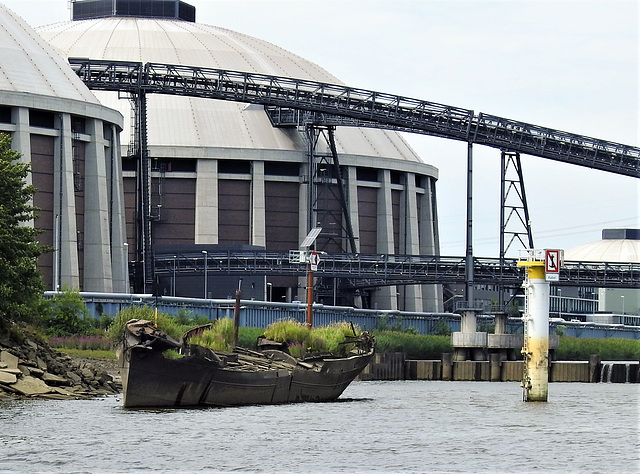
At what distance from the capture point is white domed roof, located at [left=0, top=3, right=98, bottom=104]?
13088 centimetres

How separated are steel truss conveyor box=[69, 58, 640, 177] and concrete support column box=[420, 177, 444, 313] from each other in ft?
106

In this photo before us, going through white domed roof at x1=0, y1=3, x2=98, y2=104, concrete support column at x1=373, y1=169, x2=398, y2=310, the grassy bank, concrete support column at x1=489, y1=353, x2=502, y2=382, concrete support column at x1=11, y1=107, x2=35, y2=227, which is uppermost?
white domed roof at x1=0, y1=3, x2=98, y2=104

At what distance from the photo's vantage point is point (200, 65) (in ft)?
569

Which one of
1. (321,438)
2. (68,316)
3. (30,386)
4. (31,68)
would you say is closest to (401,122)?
(31,68)

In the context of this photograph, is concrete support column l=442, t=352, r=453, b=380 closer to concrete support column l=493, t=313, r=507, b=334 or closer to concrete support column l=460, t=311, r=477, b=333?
concrete support column l=493, t=313, r=507, b=334

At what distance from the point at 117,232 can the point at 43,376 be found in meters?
68.3

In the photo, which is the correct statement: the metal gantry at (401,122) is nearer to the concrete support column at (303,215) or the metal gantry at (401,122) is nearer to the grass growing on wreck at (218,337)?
the concrete support column at (303,215)

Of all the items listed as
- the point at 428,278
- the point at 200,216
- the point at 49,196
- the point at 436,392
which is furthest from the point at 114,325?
A: the point at 200,216

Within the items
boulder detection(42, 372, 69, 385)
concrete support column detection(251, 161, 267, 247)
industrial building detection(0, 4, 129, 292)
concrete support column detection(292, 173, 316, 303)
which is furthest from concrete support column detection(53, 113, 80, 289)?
boulder detection(42, 372, 69, 385)

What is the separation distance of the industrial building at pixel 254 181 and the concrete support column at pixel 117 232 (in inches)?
392

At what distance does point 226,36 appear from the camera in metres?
189

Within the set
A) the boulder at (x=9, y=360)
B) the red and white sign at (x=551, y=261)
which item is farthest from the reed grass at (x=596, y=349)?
the boulder at (x=9, y=360)

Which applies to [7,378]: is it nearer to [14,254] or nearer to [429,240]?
[14,254]

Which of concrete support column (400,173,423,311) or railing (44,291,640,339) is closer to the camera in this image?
railing (44,291,640,339)
